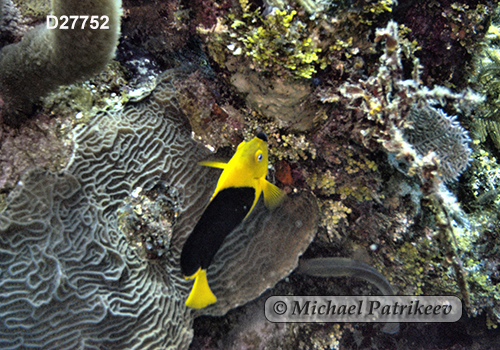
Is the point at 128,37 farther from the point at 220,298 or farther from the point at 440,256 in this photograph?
the point at 440,256

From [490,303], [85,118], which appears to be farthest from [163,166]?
[490,303]

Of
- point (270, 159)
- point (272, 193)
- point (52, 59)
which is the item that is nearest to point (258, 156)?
point (272, 193)

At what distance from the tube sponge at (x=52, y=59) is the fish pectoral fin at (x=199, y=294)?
220 cm

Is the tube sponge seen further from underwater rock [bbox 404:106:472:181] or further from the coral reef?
underwater rock [bbox 404:106:472:181]

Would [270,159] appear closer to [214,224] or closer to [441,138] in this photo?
[214,224]

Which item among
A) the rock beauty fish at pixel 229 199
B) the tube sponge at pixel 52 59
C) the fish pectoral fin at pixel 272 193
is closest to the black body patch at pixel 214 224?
the rock beauty fish at pixel 229 199

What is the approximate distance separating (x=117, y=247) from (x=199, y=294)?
92cm

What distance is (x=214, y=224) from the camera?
8.03 ft

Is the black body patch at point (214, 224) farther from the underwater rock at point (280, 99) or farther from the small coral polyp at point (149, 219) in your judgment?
the underwater rock at point (280, 99)

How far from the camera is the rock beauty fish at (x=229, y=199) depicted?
2338mm

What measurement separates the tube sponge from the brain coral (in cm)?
51

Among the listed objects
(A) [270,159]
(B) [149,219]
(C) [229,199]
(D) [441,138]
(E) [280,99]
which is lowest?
(B) [149,219]

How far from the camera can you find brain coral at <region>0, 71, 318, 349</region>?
2.16 meters

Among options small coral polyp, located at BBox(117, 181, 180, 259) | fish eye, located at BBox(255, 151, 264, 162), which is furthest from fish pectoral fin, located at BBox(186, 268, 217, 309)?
fish eye, located at BBox(255, 151, 264, 162)
